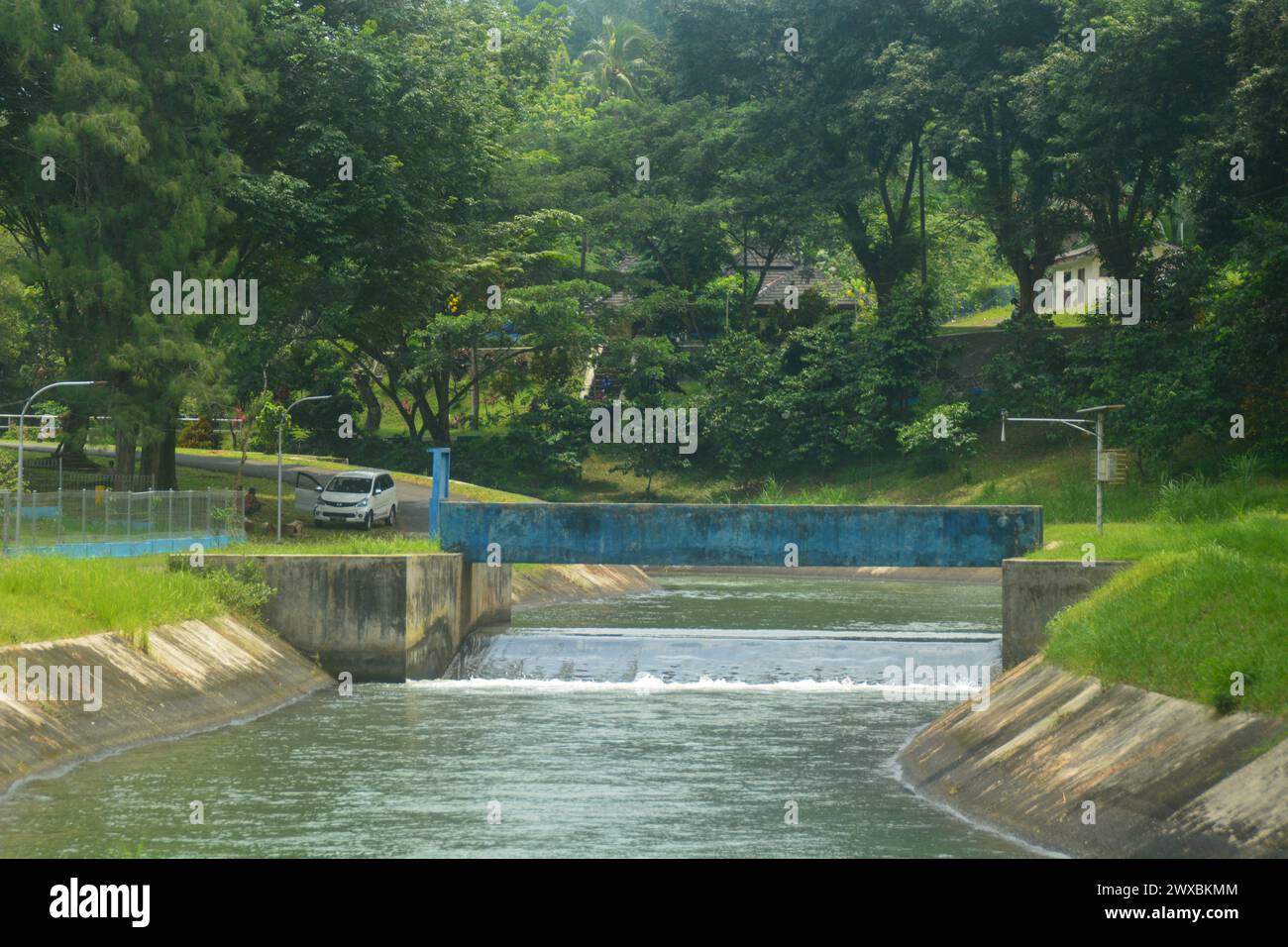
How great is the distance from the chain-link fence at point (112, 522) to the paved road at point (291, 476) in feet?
27.0

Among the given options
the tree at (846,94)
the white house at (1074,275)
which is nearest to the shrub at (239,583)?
the tree at (846,94)

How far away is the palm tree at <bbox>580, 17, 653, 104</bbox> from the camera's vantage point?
13475 cm

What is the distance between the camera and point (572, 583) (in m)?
59.1

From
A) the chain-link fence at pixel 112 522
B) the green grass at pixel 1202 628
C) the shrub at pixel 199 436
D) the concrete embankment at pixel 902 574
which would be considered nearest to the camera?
the green grass at pixel 1202 628

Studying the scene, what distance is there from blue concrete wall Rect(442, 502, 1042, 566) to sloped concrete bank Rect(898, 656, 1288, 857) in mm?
13574

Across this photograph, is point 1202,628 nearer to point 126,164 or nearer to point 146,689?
point 146,689

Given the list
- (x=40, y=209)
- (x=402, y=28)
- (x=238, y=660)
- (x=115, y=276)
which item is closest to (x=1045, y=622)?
(x=238, y=660)

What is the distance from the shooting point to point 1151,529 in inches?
1683

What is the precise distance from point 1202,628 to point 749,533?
1898 cm

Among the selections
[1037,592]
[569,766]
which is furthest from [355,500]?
[569,766]

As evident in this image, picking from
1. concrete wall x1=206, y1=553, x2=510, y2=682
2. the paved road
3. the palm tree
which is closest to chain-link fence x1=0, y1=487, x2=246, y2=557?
concrete wall x1=206, y1=553, x2=510, y2=682

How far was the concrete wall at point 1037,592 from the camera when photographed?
3503cm

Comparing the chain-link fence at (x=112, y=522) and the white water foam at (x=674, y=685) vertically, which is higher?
the chain-link fence at (x=112, y=522)

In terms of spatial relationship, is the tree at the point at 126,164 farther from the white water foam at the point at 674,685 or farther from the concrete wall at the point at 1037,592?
the concrete wall at the point at 1037,592
